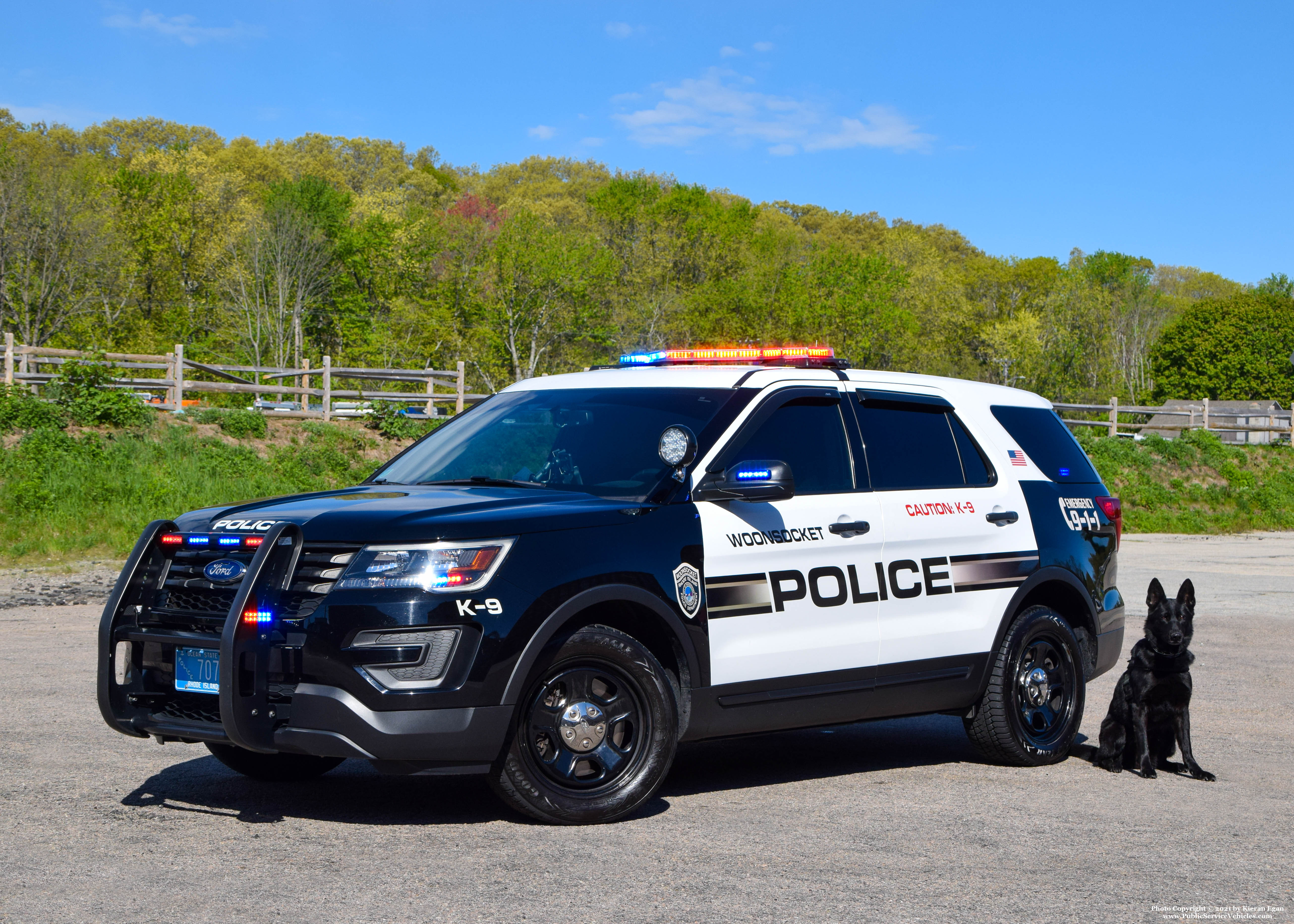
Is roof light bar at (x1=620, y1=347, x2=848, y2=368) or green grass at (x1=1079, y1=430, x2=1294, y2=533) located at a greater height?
roof light bar at (x1=620, y1=347, x2=848, y2=368)

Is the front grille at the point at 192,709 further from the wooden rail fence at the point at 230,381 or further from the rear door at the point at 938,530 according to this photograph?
the wooden rail fence at the point at 230,381

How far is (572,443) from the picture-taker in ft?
21.2

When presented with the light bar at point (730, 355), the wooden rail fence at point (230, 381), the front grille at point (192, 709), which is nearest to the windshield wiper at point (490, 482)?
the light bar at point (730, 355)

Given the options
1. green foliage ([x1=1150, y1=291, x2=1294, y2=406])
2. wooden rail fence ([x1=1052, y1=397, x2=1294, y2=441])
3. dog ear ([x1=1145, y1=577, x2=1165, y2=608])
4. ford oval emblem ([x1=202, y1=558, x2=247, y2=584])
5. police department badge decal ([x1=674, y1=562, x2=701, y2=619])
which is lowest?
dog ear ([x1=1145, y1=577, x2=1165, y2=608])

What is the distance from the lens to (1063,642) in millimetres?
7617

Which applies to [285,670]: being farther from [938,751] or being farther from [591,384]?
[938,751]

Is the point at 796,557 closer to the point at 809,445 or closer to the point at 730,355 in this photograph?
the point at 809,445

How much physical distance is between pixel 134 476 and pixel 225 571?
1969 cm

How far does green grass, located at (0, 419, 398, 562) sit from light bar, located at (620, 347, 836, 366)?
14176mm

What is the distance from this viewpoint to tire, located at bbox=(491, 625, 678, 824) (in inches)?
213

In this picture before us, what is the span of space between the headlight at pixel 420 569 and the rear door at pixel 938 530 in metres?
2.27

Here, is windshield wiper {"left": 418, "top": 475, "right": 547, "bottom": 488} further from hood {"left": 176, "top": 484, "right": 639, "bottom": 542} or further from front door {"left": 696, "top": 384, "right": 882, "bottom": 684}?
Answer: front door {"left": 696, "top": 384, "right": 882, "bottom": 684}

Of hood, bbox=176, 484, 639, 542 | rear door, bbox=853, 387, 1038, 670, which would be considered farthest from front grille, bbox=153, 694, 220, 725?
rear door, bbox=853, 387, 1038, 670

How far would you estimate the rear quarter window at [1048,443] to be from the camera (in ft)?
25.5
